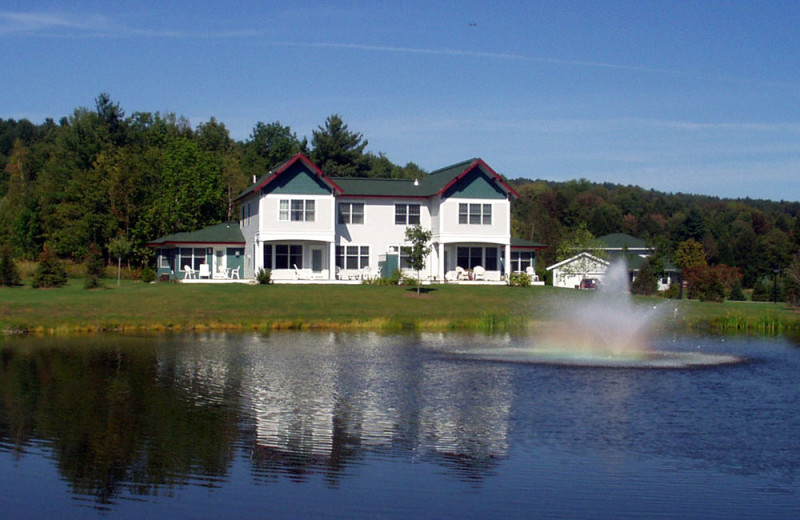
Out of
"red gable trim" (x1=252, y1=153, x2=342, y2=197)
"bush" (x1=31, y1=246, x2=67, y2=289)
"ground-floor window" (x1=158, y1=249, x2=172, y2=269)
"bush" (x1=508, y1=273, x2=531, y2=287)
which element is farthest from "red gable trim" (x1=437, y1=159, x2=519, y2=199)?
"bush" (x1=31, y1=246, x2=67, y2=289)

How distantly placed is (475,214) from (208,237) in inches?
710

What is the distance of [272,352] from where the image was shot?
3164 cm

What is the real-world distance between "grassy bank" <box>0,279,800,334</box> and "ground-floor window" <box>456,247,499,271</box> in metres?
6.24

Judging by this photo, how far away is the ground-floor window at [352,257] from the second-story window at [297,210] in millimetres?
3823

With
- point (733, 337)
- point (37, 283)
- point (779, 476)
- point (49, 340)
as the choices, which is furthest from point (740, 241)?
point (779, 476)

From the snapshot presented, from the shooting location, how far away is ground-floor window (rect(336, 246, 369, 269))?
5922 centimetres

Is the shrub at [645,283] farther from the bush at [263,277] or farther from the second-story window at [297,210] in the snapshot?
the bush at [263,277]

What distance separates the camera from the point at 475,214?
5847cm

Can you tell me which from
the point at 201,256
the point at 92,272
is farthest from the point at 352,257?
the point at 92,272

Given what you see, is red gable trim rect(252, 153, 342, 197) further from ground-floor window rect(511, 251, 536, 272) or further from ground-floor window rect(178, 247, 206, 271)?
ground-floor window rect(511, 251, 536, 272)

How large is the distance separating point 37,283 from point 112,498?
4022 centimetres

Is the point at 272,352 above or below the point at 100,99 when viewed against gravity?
below

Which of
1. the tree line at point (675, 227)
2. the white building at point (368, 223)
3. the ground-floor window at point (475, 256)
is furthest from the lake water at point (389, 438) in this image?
the tree line at point (675, 227)

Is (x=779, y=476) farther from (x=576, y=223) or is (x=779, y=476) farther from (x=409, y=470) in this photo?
(x=576, y=223)
